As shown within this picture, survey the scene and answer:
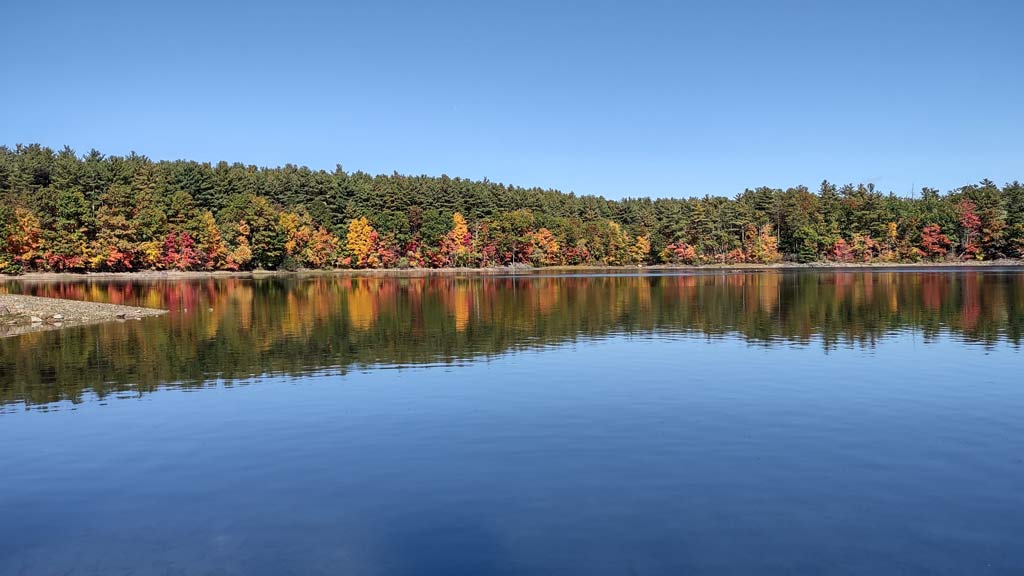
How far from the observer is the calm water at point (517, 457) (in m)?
10.1

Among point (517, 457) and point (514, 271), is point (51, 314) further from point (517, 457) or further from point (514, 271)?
point (514, 271)

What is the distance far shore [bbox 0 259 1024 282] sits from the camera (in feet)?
359

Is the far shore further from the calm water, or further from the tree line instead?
the calm water

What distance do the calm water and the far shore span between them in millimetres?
85860

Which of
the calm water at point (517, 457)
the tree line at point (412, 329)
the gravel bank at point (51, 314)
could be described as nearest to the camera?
the calm water at point (517, 457)

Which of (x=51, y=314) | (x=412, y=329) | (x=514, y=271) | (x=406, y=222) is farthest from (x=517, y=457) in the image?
(x=406, y=222)

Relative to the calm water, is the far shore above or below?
above

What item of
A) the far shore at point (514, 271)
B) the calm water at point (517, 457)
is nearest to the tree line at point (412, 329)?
the calm water at point (517, 457)

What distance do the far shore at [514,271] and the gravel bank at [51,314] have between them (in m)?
61.0

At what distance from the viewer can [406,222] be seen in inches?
5507

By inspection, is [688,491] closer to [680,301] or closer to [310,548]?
[310,548]

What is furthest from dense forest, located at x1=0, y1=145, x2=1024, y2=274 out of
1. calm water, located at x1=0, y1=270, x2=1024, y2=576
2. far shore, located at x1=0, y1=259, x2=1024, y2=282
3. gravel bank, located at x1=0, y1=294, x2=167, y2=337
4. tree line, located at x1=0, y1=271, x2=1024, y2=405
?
calm water, located at x1=0, y1=270, x2=1024, y2=576

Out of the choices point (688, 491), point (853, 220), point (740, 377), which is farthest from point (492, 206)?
point (688, 491)

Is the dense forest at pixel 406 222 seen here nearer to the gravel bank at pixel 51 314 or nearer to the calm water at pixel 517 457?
the gravel bank at pixel 51 314
